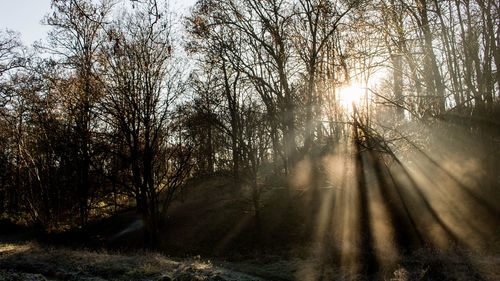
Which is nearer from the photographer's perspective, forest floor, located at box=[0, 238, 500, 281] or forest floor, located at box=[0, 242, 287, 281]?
Result: forest floor, located at box=[0, 238, 500, 281]

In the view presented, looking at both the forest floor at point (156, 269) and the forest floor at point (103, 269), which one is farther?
the forest floor at point (103, 269)

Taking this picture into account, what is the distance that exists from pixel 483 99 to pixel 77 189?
14719mm

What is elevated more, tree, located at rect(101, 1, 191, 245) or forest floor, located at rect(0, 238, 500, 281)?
tree, located at rect(101, 1, 191, 245)

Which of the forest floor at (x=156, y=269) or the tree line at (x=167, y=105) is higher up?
the tree line at (x=167, y=105)

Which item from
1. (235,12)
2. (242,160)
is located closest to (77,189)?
(242,160)

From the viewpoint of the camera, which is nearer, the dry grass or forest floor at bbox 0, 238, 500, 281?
forest floor at bbox 0, 238, 500, 281

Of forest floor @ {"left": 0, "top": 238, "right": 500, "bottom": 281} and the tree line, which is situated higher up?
the tree line

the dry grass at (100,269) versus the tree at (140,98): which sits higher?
the tree at (140,98)

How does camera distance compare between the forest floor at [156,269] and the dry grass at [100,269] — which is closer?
the forest floor at [156,269]

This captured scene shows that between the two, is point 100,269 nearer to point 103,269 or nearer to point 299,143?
point 103,269

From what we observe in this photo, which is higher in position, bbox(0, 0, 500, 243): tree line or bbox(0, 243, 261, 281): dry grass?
bbox(0, 0, 500, 243): tree line

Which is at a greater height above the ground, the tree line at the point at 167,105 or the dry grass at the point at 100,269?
the tree line at the point at 167,105

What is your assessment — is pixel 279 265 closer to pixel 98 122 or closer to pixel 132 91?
pixel 132 91

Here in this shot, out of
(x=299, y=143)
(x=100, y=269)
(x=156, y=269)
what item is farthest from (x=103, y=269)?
(x=299, y=143)
